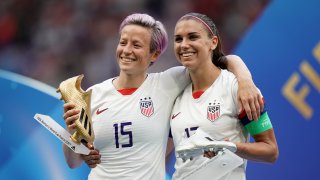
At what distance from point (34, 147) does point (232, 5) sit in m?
1.77

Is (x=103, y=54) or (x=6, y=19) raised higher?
(x=6, y=19)

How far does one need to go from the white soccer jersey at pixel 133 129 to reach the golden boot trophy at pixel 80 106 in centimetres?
19

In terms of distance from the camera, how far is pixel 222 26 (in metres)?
4.09

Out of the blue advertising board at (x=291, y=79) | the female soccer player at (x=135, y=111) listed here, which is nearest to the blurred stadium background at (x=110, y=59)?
the blue advertising board at (x=291, y=79)

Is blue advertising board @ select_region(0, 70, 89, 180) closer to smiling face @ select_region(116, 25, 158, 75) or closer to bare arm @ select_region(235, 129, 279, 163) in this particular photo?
smiling face @ select_region(116, 25, 158, 75)

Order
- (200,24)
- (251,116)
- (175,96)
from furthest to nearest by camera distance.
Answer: (175,96)
(200,24)
(251,116)

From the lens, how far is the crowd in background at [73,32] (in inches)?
164

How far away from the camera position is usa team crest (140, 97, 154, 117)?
2549mm

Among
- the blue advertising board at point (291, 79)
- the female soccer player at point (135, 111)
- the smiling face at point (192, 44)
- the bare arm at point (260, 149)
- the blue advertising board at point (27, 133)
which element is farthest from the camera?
the blue advertising board at point (27, 133)

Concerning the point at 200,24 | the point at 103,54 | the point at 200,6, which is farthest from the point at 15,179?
the point at 200,24

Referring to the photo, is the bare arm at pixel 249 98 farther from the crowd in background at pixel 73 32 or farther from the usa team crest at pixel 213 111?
the crowd in background at pixel 73 32

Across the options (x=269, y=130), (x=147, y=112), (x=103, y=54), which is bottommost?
(x=269, y=130)

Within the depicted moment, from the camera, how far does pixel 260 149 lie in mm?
2211

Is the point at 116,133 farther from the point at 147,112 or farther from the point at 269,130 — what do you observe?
the point at 269,130
